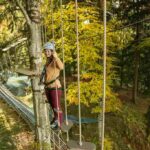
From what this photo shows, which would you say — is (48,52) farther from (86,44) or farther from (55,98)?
(86,44)

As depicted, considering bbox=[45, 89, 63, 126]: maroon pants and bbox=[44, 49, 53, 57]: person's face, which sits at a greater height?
bbox=[44, 49, 53, 57]: person's face

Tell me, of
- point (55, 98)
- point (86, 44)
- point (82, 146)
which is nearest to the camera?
point (82, 146)

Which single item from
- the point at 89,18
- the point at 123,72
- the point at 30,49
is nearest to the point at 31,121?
the point at 30,49

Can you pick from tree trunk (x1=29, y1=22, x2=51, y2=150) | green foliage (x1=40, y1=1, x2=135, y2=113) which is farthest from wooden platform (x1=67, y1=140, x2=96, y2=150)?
green foliage (x1=40, y1=1, x2=135, y2=113)

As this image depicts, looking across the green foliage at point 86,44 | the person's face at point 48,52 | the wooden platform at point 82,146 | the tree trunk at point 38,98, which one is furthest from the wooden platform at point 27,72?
the green foliage at point 86,44

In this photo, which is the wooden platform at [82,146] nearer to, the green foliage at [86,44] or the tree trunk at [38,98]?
the tree trunk at [38,98]

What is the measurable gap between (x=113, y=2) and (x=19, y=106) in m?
9.36

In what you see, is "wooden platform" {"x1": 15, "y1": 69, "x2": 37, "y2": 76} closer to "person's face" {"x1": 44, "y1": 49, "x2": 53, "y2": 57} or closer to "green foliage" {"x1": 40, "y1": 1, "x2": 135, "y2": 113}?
"person's face" {"x1": 44, "y1": 49, "x2": 53, "y2": 57}

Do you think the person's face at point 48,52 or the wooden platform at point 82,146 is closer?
the wooden platform at point 82,146

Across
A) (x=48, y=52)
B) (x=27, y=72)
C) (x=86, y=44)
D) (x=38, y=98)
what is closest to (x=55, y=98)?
(x=27, y=72)

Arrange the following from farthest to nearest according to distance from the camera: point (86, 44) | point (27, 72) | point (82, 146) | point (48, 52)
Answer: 1. point (86, 44)
2. point (27, 72)
3. point (48, 52)
4. point (82, 146)

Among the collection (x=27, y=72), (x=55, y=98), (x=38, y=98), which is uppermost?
(x=27, y=72)

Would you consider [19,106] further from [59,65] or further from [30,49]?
[59,65]

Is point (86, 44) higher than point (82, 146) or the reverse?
higher
